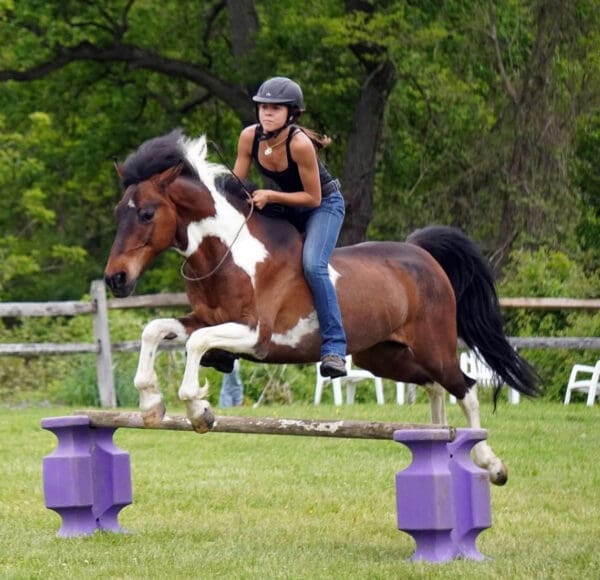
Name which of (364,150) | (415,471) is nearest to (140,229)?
(415,471)

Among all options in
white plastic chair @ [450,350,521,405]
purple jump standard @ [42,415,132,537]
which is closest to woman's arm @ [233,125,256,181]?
purple jump standard @ [42,415,132,537]

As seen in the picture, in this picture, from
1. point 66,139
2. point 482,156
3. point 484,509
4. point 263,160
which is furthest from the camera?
point 66,139

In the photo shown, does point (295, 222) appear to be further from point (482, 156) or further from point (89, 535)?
point (482, 156)

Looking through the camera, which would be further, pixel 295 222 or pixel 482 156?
pixel 482 156

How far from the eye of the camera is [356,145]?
25969 millimetres

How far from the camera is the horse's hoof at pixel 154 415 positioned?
7.52m

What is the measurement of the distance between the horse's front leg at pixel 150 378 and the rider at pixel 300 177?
36.9 inches

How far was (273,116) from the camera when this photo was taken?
784cm

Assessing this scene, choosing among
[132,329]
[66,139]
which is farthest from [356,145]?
[66,139]

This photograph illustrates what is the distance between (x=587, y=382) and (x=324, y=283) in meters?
9.40

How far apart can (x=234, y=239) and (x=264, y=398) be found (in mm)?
10367

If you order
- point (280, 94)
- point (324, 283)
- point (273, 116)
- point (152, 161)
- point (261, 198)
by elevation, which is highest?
point (280, 94)

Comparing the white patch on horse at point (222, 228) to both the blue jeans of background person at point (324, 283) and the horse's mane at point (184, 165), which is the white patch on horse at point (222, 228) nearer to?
the horse's mane at point (184, 165)

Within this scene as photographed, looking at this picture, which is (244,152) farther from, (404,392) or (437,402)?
(404,392)
